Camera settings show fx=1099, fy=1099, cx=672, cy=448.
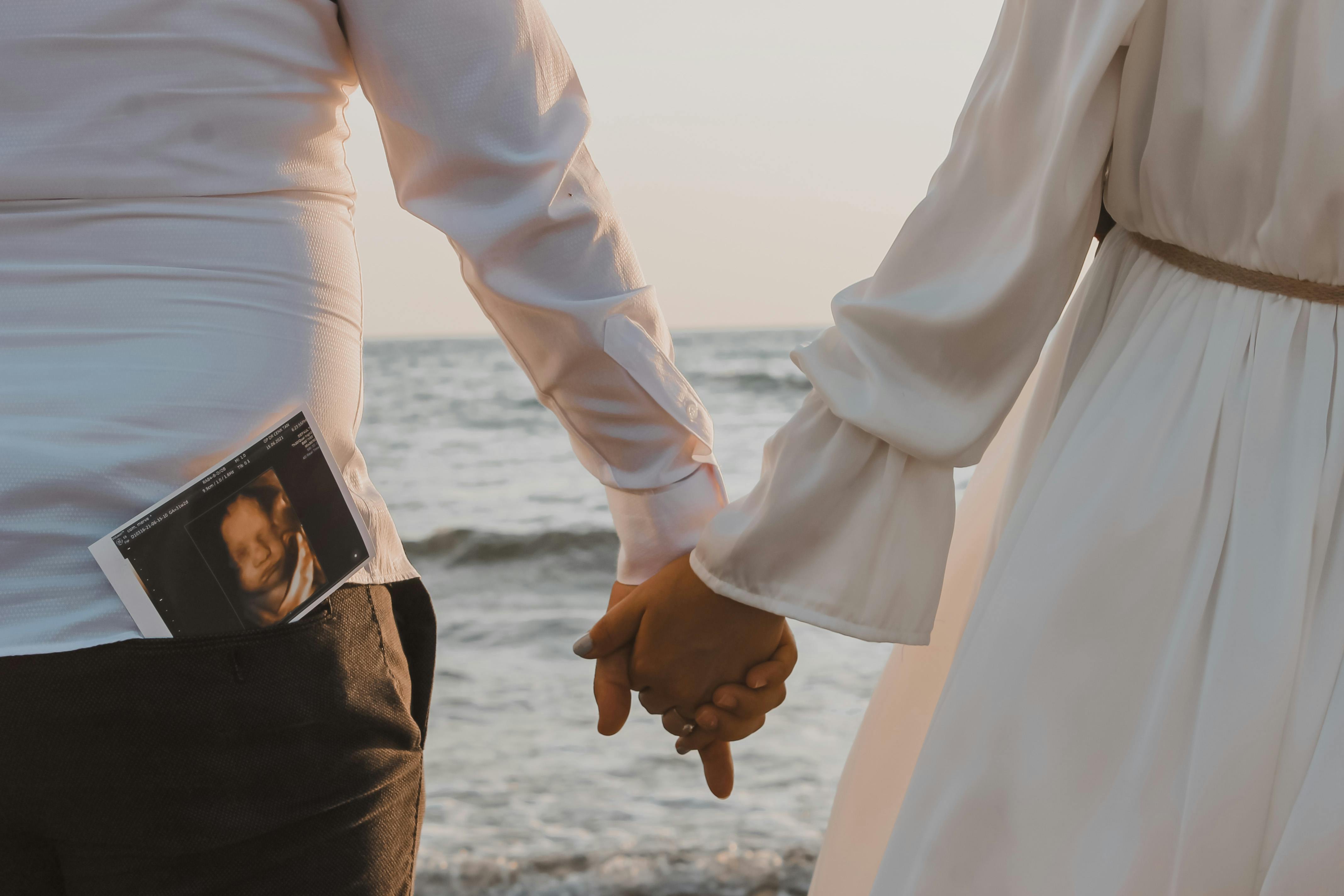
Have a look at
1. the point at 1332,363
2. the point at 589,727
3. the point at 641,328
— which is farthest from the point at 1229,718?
the point at 589,727

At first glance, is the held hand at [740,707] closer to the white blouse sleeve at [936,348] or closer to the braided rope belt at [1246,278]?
the white blouse sleeve at [936,348]

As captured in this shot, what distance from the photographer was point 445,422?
468 inches

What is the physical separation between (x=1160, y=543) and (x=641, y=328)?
2.00 feet

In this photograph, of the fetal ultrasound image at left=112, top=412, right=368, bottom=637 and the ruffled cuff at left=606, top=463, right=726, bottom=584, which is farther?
the ruffled cuff at left=606, top=463, right=726, bottom=584

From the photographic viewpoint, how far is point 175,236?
0.84m

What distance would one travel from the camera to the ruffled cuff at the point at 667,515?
1.35 metres

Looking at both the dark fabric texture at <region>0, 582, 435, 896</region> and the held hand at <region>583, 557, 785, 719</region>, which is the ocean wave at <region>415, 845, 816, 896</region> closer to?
the held hand at <region>583, 557, 785, 719</region>

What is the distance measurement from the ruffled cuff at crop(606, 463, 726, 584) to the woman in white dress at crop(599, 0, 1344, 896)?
332mm

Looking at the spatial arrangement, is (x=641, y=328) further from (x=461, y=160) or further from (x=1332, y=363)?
(x=1332, y=363)

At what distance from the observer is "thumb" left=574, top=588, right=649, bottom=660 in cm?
128

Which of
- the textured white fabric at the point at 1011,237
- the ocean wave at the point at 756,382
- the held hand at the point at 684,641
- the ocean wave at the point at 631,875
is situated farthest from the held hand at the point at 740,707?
the ocean wave at the point at 756,382

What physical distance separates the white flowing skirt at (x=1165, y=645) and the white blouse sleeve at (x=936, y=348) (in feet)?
0.29

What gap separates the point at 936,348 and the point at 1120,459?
0.19m

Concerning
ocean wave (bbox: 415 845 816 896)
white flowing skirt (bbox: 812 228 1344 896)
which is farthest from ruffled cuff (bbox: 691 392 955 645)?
ocean wave (bbox: 415 845 816 896)
